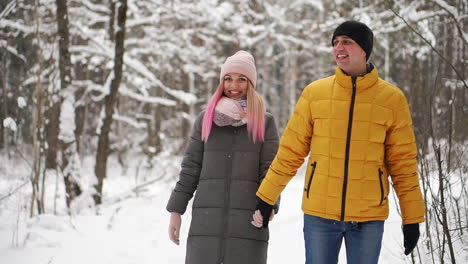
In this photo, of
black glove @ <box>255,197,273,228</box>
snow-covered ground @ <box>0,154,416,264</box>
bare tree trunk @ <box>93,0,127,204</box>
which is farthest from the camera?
bare tree trunk @ <box>93,0,127,204</box>

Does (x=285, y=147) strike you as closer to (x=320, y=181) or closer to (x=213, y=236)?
(x=320, y=181)

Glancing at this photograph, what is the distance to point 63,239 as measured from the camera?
222 inches

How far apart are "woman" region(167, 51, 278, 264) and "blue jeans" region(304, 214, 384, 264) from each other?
0.53 m

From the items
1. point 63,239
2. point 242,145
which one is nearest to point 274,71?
point 63,239

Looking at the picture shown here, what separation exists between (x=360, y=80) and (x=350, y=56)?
15cm

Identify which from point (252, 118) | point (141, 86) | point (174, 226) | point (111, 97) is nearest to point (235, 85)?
point (252, 118)

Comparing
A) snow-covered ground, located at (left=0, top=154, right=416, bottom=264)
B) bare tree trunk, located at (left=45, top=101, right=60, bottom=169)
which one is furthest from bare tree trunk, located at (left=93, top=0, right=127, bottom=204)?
snow-covered ground, located at (left=0, top=154, right=416, bottom=264)

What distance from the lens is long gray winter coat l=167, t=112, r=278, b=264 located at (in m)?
2.93

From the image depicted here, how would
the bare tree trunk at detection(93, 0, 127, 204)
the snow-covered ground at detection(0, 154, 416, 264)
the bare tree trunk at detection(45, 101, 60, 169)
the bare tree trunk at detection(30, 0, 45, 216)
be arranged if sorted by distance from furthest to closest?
the bare tree trunk at detection(93, 0, 127, 204)
the bare tree trunk at detection(45, 101, 60, 169)
the bare tree trunk at detection(30, 0, 45, 216)
the snow-covered ground at detection(0, 154, 416, 264)

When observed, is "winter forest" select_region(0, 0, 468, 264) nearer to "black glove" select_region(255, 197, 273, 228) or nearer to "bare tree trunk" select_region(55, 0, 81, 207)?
"bare tree trunk" select_region(55, 0, 81, 207)

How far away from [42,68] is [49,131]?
5.99 feet

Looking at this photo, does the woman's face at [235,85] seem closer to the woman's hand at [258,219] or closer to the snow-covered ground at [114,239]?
the woman's hand at [258,219]

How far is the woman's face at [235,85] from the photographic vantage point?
10.3 feet

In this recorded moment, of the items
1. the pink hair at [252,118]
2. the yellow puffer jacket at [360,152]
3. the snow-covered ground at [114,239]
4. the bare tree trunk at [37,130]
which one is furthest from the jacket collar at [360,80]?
the bare tree trunk at [37,130]
